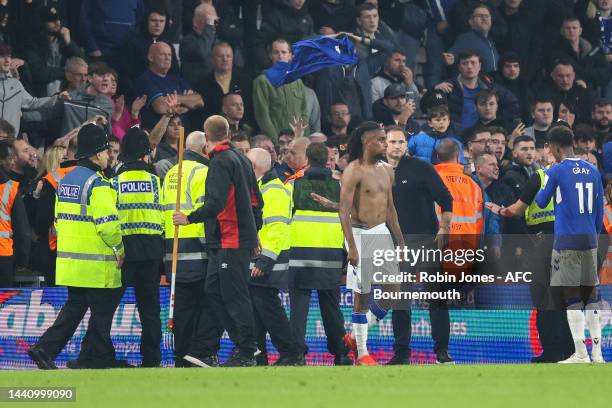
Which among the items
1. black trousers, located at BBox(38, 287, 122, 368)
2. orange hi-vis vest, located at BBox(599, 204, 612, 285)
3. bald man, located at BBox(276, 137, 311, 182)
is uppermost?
bald man, located at BBox(276, 137, 311, 182)

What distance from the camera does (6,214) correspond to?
657 inches

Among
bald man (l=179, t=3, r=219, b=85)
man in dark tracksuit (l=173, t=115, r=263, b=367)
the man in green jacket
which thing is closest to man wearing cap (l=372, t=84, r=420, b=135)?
the man in green jacket

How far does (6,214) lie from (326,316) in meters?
3.99

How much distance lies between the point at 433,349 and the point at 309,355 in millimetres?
1447

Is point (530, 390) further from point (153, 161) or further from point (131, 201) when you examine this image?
point (153, 161)

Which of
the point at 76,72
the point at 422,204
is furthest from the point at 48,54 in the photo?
the point at 422,204

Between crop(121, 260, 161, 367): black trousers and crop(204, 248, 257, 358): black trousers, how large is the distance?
886 mm

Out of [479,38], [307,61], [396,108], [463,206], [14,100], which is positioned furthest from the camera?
[479,38]

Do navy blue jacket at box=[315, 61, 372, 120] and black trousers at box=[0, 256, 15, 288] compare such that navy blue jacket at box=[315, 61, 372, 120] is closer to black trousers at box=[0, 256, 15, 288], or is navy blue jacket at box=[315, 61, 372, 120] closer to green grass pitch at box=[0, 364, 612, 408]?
black trousers at box=[0, 256, 15, 288]

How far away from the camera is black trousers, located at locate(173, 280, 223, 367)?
1441 centimetres

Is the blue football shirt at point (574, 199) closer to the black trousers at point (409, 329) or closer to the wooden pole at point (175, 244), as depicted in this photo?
the black trousers at point (409, 329)

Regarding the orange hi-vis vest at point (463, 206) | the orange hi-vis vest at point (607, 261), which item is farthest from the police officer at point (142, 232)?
the orange hi-vis vest at point (607, 261)

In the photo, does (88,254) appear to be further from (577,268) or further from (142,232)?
(577,268)

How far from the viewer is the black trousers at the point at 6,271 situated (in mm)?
16719
